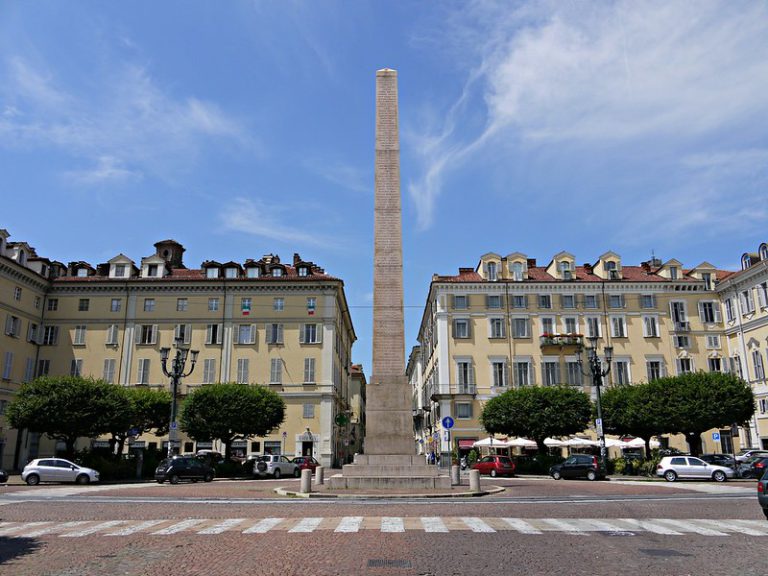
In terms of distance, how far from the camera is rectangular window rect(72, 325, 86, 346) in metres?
50.4

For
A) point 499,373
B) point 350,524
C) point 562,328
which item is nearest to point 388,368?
point 350,524

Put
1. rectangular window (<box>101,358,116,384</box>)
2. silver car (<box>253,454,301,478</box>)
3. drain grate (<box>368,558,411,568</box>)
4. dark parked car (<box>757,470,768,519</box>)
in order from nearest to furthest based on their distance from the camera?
1. drain grate (<box>368,558,411,568</box>)
2. dark parked car (<box>757,470,768,519</box>)
3. silver car (<box>253,454,301,478</box>)
4. rectangular window (<box>101,358,116,384</box>)

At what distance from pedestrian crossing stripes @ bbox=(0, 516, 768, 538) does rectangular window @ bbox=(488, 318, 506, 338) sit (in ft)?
128

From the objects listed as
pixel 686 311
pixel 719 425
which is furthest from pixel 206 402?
pixel 686 311

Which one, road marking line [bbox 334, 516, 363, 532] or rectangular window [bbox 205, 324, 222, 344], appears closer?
road marking line [bbox 334, 516, 363, 532]

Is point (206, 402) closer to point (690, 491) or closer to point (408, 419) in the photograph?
point (408, 419)

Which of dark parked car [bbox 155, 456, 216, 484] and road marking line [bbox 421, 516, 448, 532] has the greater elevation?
dark parked car [bbox 155, 456, 216, 484]

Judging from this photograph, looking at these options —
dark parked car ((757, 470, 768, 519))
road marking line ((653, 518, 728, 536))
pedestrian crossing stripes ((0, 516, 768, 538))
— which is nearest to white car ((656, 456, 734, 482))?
dark parked car ((757, 470, 768, 519))

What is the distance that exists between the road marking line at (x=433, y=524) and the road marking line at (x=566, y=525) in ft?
6.79

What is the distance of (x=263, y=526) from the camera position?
12.1 meters

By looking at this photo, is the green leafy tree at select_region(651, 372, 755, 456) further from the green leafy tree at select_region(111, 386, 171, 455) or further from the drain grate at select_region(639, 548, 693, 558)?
the drain grate at select_region(639, 548, 693, 558)

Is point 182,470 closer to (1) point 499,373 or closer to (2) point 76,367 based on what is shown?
(2) point 76,367

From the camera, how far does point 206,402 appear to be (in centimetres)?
4097

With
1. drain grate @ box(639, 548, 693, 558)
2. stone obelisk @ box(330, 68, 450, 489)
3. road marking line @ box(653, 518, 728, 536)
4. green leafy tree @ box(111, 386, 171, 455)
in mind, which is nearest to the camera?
drain grate @ box(639, 548, 693, 558)
